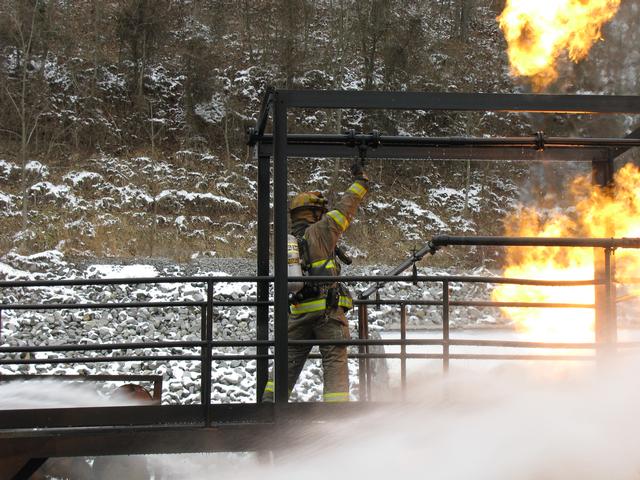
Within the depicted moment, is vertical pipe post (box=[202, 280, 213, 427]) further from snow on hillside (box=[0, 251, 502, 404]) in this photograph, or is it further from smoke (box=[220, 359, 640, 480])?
snow on hillside (box=[0, 251, 502, 404])

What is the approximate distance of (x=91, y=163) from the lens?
75.9 ft

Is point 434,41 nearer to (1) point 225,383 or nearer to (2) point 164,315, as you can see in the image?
(2) point 164,315

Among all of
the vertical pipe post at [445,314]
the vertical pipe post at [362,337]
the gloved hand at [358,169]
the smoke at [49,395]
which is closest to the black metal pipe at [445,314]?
the vertical pipe post at [445,314]

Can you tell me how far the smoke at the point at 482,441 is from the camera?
5559 millimetres

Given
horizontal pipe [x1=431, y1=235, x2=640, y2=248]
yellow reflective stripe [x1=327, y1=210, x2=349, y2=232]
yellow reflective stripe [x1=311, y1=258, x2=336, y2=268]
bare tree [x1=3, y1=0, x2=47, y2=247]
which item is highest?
bare tree [x1=3, y1=0, x2=47, y2=247]

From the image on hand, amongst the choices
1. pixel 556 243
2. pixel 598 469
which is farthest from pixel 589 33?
pixel 598 469

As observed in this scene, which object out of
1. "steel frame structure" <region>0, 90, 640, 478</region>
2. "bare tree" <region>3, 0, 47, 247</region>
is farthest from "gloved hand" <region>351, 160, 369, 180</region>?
"bare tree" <region>3, 0, 47, 247</region>

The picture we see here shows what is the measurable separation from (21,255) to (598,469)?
16818 mm

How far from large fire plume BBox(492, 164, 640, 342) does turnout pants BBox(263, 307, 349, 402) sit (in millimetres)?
2351

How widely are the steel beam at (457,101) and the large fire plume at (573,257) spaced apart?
140 centimetres

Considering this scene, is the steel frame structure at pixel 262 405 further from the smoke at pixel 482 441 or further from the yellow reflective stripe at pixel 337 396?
the yellow reflective stripe at pixel 337 396

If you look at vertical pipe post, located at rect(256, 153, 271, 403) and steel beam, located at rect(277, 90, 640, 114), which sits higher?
steel beam, located at rect(277, 90, 640, 114)

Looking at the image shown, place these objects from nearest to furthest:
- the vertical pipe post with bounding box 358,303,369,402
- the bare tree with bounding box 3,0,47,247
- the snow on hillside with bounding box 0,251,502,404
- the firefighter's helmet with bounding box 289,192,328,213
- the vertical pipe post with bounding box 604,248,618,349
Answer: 1. the vertical pipe post with bounding box 604,248,618,349
2. the firefighter's helmet with bounding box 289,192,328,213
3. the vertical pipe post with bounding box 358,303,369,402
4. the snow on hillside with bounding box 0,251,502,404
5. the bare tree with bounding box 3,0,47,247

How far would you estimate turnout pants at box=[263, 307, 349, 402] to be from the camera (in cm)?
611
